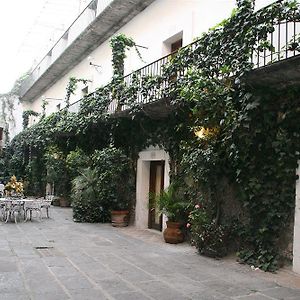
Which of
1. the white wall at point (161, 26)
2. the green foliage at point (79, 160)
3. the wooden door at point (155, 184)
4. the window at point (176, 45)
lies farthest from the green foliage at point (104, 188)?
the window at point (176, 45)

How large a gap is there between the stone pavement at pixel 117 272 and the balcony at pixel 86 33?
789cm

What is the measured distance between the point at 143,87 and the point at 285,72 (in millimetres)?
4406

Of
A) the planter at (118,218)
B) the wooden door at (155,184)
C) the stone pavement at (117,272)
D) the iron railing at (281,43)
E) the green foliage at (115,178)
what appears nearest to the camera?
the stone pavement at (117,272)

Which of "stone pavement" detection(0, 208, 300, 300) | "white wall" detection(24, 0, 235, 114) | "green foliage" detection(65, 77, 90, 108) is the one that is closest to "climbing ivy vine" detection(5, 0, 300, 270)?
"stone pavement" detection(0, 208, 300, 300)

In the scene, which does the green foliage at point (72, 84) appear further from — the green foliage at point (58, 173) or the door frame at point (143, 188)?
the door frame at point (143, 188)

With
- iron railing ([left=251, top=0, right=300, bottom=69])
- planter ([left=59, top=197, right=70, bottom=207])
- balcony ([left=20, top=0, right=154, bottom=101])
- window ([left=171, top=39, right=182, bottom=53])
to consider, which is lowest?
planter ([left=59, top=197, right=70, bottom=207])

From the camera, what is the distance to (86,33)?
15.7 m

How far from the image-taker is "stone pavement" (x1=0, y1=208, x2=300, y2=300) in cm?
489

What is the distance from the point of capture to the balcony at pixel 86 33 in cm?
1320

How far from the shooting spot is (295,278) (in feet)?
19.4

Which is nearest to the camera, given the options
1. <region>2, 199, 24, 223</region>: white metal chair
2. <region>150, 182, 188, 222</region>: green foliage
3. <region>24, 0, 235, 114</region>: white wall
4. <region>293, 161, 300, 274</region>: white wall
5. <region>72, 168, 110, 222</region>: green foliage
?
<region>293, 161, 300, 274</region>: white wall

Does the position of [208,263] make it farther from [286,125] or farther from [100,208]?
[100,208]

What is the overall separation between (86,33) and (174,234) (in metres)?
10.1

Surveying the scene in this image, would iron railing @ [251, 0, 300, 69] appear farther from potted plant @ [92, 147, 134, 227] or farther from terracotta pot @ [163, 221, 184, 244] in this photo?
potted plant @ [92, 147, 134, 227]
